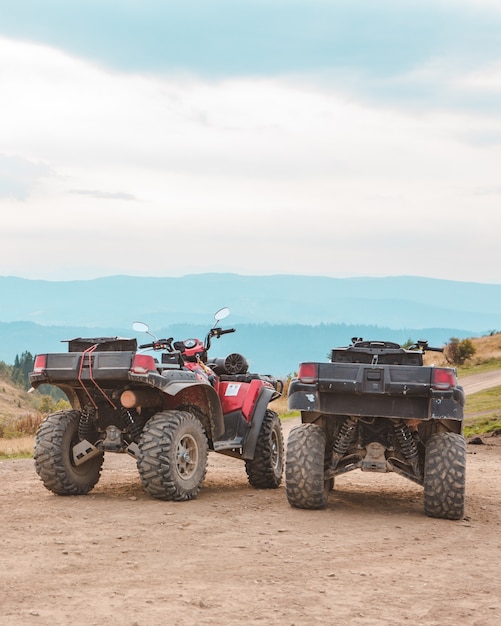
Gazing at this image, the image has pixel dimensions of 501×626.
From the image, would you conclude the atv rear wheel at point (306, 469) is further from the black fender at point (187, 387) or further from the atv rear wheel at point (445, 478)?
the black fender at point (187, 387)

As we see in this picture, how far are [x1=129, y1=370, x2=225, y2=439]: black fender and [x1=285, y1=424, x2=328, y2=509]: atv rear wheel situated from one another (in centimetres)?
136

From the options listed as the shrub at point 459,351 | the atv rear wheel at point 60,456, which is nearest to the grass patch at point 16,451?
the atv rear wheel at point 60,456

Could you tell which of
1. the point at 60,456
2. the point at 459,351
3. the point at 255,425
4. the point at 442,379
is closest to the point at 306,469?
the point at 442,379

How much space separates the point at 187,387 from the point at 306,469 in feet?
5.69

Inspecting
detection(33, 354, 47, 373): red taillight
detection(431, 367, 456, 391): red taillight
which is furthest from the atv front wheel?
detection(33, 354, 47, 373): red taillight

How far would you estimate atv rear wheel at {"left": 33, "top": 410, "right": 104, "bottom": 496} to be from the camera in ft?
35.7

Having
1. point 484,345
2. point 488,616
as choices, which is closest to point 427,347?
point 488,616

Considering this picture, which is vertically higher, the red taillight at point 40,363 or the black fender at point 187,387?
the red taillight at point 40,363

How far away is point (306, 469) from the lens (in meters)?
10.1

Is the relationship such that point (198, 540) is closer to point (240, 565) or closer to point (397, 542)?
point (240, 565)

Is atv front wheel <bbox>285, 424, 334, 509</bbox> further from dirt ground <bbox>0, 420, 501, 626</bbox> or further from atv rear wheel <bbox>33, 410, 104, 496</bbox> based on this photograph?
atv rear wheel <bbox>33, 410, 104, 496</bbox>

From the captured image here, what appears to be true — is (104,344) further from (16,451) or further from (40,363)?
(16,451)

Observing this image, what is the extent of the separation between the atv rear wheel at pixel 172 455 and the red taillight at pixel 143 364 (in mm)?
514

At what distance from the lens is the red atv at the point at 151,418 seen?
10.4 meters
